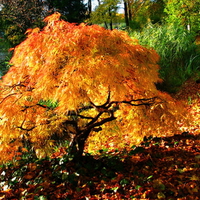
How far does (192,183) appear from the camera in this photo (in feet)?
6.32

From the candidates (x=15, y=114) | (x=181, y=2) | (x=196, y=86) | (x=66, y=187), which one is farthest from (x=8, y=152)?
(x=181, y=2)

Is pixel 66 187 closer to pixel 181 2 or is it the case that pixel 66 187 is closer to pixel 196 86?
pixel 196 86

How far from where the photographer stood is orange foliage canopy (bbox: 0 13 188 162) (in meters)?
1.62

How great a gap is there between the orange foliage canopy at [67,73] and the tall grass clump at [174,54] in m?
3.37

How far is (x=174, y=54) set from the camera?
5.81 meters

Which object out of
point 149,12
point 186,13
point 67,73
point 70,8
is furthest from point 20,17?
point 149,12

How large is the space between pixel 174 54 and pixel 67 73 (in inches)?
197

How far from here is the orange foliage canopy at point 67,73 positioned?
1.62 metres

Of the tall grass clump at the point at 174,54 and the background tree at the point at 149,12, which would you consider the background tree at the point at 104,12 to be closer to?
the background tree at the point at 149,12

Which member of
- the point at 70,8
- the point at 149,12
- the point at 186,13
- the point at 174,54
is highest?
the point at 70,8

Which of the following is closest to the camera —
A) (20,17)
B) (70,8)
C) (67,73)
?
(67,73)

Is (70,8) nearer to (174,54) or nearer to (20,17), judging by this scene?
(20,17)

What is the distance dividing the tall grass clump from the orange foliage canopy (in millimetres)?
3371

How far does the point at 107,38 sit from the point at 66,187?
162 centimetres
